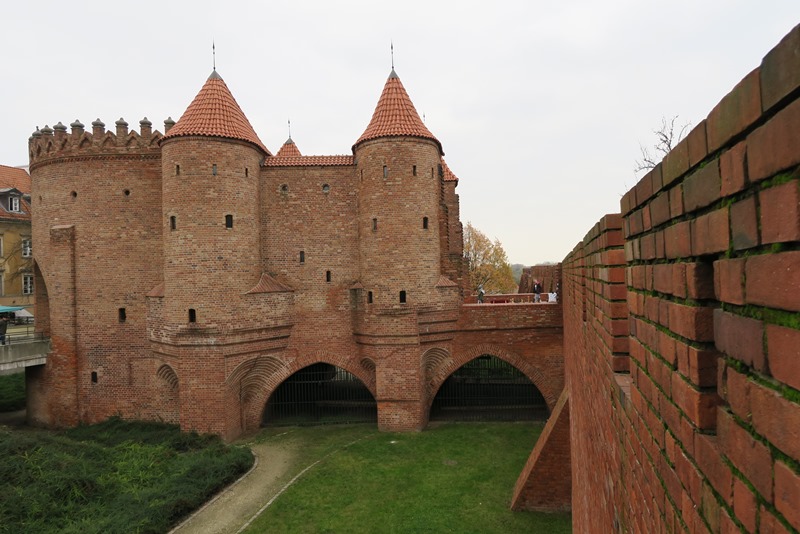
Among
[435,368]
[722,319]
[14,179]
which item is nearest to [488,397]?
[435,368]

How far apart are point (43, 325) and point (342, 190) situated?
507 inches

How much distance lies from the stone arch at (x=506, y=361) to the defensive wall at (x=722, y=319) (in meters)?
13.0

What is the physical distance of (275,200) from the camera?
15.9 metres

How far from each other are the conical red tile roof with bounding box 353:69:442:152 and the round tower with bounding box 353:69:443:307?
0.03 metres

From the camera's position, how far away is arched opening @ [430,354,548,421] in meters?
15.9

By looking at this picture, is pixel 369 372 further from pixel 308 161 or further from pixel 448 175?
pixel 448 175

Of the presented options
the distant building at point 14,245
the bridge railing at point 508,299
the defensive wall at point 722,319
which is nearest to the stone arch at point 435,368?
the bridge railing at point 508,299

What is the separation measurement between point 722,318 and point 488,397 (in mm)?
16391

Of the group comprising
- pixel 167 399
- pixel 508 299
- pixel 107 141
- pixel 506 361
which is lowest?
pixel 167 399

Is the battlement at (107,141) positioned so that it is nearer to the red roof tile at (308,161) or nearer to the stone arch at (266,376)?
the red roof tile at (308,161)

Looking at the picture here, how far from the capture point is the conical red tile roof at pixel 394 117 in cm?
1502

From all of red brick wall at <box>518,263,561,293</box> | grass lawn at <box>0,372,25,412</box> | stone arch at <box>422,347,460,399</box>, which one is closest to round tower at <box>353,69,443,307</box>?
stone arch at <box>422,347,460,399</box>

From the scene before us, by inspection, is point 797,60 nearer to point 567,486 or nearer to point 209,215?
point 567,486

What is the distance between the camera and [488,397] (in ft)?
54.9
